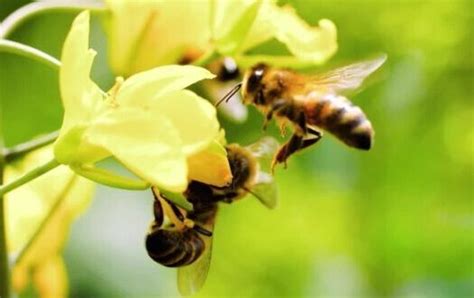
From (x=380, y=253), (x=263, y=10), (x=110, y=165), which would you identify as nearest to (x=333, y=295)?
(x=380, y=253)

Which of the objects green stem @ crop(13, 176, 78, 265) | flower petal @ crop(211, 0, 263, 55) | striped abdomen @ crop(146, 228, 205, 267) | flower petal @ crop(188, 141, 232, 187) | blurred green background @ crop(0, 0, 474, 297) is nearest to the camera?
flower petal @ crop(188, 141, 232, 187)

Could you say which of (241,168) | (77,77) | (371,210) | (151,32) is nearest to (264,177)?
(241,168)

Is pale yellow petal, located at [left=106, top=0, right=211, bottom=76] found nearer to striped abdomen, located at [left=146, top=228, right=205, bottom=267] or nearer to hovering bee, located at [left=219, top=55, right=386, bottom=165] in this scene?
hovering bee, located at [left=219, top=55, right=386, bottom=165]

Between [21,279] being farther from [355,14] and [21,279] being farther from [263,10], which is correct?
[355,14]

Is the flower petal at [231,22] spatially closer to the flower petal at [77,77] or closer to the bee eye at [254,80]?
the bee eye at [254,80]

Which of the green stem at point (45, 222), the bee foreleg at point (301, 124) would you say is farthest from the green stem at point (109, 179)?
the green stem at point (45, 222)

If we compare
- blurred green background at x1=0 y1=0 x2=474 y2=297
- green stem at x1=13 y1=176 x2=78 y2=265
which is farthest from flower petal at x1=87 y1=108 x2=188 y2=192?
blurred green background at x1=0 y1=0 x2=474 y2=297
